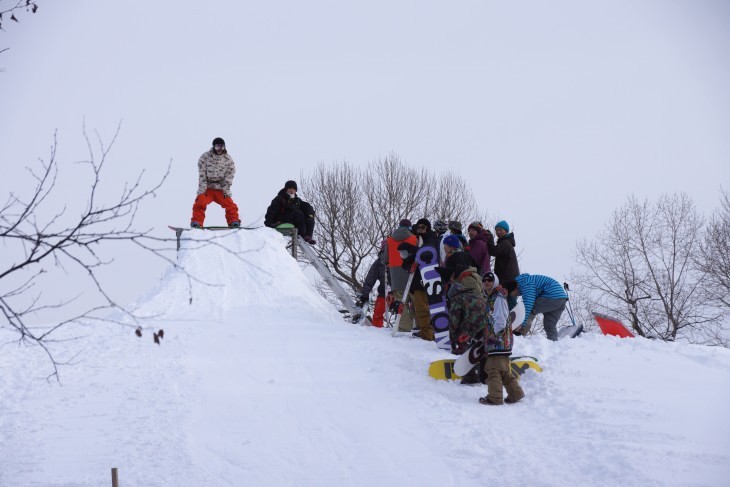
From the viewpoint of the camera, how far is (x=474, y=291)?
332 inches

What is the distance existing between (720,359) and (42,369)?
9329mm

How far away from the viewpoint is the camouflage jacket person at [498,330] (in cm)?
746

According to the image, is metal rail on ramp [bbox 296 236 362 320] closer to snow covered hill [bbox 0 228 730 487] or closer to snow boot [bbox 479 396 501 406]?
snow covered hill [bbox 0 228 730 487]

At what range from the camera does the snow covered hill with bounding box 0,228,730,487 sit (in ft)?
18.4

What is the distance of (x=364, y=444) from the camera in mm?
6215

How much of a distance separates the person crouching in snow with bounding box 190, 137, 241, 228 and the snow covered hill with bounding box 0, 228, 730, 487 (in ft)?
12.0

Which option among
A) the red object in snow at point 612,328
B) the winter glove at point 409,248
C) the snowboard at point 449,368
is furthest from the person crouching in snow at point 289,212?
the snowboard at point 449,368

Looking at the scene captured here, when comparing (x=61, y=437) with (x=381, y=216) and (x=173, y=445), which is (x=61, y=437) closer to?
(x=173, y=445)

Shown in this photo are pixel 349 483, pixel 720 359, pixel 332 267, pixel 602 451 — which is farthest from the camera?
pixel 332 267

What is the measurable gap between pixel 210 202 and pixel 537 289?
7.00 metres

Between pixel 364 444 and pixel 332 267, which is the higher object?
pixel 332 267

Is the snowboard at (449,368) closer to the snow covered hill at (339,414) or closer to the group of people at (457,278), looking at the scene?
the snow covered hill at (339,414)

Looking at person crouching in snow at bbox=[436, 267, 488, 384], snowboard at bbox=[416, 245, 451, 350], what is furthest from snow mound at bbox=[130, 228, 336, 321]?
person crouching in snow at bbox=[436, 267, 488, 384]

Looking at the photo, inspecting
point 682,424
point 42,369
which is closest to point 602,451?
point 682,424
